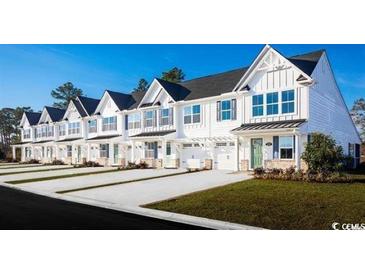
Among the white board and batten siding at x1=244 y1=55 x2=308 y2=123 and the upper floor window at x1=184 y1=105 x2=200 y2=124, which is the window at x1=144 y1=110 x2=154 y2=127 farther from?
the white board and batten siding at x1=244 y1=55 x2=308 y2=123

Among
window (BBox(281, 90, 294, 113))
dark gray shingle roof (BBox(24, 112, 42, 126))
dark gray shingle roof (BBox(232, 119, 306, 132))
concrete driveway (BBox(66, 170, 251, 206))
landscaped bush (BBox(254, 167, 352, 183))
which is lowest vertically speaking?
concrete driveway (BBox(66, 170, 251, 206))

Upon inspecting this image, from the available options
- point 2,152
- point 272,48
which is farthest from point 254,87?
point 2,152

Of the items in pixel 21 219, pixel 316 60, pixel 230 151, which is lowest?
pixel 21 219

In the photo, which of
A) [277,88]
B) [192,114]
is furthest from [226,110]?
[277,88]

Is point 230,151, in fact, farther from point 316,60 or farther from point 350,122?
point 350,122

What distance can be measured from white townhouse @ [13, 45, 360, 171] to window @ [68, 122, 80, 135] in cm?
36

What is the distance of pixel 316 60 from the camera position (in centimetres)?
1667

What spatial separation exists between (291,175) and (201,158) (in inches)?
336

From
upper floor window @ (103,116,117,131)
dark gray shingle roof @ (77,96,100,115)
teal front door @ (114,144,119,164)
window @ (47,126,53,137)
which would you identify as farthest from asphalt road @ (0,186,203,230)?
window @ (47,126,53,137)

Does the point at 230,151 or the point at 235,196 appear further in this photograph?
the point at 230,151

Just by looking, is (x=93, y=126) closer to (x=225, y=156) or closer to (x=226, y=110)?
(x=226, y=110)

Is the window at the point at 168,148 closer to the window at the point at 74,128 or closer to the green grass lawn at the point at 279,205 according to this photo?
the green grass lawn at the point at 279,205

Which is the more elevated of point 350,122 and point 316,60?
point 316,60

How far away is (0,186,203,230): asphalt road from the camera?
6.94 meters
